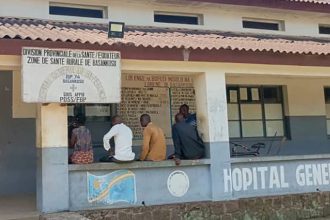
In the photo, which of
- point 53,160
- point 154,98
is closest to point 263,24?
point 154,98

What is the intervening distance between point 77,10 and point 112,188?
476 centimetres

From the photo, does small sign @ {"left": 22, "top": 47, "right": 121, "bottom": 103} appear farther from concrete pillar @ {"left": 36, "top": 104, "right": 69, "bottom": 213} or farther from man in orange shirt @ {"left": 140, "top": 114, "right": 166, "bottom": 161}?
man in orange shirt @ {"left": 140, "top": 114, "right": 166, "bottom": 161}

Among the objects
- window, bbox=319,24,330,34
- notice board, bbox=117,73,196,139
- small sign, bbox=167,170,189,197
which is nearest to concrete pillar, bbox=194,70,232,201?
small sign, bbox=167,170,189,197

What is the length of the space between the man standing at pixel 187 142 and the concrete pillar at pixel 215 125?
0.18 meters

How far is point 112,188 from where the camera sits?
7.91m

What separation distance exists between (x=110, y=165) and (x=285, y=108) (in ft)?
20.8

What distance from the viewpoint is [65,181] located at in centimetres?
752

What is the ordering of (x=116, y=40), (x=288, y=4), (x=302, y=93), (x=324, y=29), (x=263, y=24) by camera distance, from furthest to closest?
1. (x=324, y=29)
2. (x=263, y=24)
3. (x=302, y=93)
4. (x=288, y=4)
5. (x=116, y=40)

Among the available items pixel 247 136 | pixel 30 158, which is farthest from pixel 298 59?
pixel 30 158

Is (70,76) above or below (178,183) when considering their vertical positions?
above

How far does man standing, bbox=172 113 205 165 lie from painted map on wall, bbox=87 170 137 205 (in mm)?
1122

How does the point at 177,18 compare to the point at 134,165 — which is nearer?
the point at 134,165

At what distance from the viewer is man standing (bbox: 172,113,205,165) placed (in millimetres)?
8719

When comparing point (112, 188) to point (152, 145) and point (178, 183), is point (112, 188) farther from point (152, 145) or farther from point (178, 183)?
point (178, 183)
